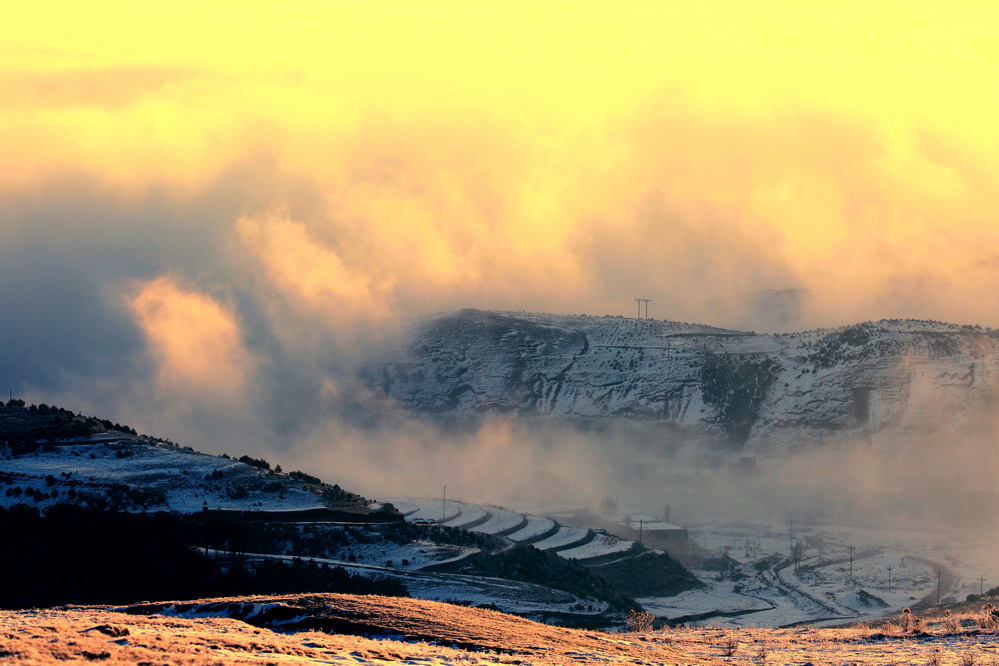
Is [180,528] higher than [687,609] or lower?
higher

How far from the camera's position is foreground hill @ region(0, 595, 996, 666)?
105ft

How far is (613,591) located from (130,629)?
8775 centimetres

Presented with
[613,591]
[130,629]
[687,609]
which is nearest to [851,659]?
[130,629]

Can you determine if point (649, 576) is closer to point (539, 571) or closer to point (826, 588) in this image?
point (826, 588)

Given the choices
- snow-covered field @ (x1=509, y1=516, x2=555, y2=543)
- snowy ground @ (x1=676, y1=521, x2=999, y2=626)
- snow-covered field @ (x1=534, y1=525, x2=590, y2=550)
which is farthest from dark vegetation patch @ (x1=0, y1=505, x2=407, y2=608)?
snow-covered field @ (x1=509, y1=516, x2=555, y2=543)

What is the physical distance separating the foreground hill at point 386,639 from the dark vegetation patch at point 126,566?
38478mm

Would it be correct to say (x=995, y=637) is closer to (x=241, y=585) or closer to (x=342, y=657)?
(x=342, y=657)

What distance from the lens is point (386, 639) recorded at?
39.7 meters

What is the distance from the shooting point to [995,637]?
138ft

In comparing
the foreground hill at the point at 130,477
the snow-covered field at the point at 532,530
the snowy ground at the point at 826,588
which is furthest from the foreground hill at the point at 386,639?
the snow-covered field at the point at 532,530

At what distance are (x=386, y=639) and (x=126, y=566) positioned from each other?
5627 centimetres

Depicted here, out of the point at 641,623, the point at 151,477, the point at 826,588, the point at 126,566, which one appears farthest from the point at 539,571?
the point at 826,588

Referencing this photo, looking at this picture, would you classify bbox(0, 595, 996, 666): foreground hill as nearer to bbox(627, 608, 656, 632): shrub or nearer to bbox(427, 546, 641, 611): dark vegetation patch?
bbox(627, 608, 656, 632): shrub

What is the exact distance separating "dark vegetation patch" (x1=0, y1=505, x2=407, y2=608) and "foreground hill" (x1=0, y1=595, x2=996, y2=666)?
3848 centimetres
